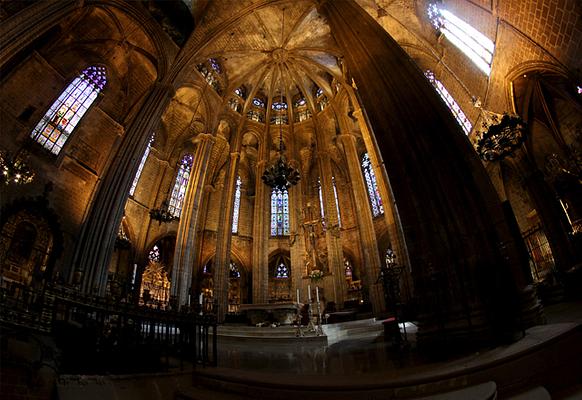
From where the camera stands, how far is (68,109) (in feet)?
44.4

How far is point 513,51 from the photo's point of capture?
9.76 metres

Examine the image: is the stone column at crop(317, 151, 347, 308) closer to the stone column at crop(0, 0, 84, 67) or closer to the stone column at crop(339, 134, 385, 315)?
the stone column at crop(339, 134, 385, 315)

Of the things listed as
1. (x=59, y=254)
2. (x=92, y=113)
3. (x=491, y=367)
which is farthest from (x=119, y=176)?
(x=491, y=367)

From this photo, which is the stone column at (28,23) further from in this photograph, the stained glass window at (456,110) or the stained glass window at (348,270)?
the stained glass window at (348,270)

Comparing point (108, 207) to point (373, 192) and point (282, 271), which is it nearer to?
point (282, 271)

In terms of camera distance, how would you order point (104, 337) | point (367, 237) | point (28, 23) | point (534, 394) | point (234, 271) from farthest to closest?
point (234, 271), point (367, 237), point (28, 23), point (104, 337), point (534, 394)

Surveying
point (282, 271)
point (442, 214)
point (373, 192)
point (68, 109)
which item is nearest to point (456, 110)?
point (373, 192)

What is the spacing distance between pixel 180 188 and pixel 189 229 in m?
6.94

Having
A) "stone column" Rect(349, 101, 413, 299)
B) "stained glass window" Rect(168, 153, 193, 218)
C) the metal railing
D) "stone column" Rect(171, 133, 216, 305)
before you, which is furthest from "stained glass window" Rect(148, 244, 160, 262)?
the metal railing

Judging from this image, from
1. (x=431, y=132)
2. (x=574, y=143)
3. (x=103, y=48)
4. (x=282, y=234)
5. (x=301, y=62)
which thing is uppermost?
(x=301, y=62)

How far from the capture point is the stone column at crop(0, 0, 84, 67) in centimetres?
802

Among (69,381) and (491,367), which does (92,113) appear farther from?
(491,367)

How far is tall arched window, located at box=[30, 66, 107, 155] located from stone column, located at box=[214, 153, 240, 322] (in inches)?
337

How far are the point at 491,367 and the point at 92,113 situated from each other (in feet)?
59.5
